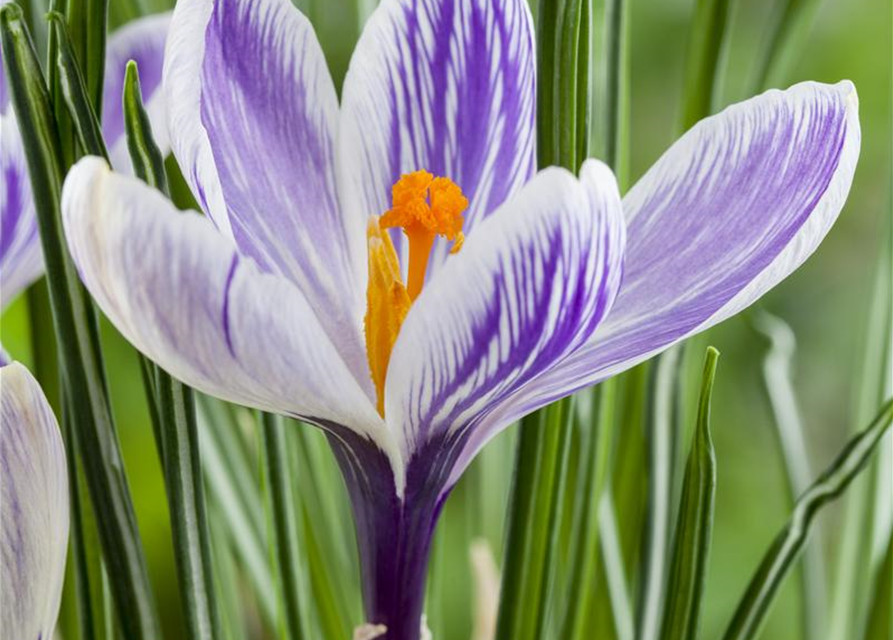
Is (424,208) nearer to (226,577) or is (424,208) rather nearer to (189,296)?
(189,296)

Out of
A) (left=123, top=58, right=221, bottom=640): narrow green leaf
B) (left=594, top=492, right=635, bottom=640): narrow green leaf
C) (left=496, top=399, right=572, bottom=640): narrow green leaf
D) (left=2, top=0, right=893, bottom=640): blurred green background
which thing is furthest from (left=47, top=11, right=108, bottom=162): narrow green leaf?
(left=2, top=0, right=893, bottom=640): blurred green background

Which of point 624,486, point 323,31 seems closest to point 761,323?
point 624,486

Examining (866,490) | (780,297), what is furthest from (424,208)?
(780,297)

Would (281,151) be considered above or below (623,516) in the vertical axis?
above

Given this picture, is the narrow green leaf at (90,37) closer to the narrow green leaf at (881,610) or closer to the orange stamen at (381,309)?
the orange stamen at (381,309)

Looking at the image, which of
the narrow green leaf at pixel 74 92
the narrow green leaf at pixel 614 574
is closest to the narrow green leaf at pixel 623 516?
the narrow green leaf at pixel 614 574

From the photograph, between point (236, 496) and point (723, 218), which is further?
point (236, 496)
